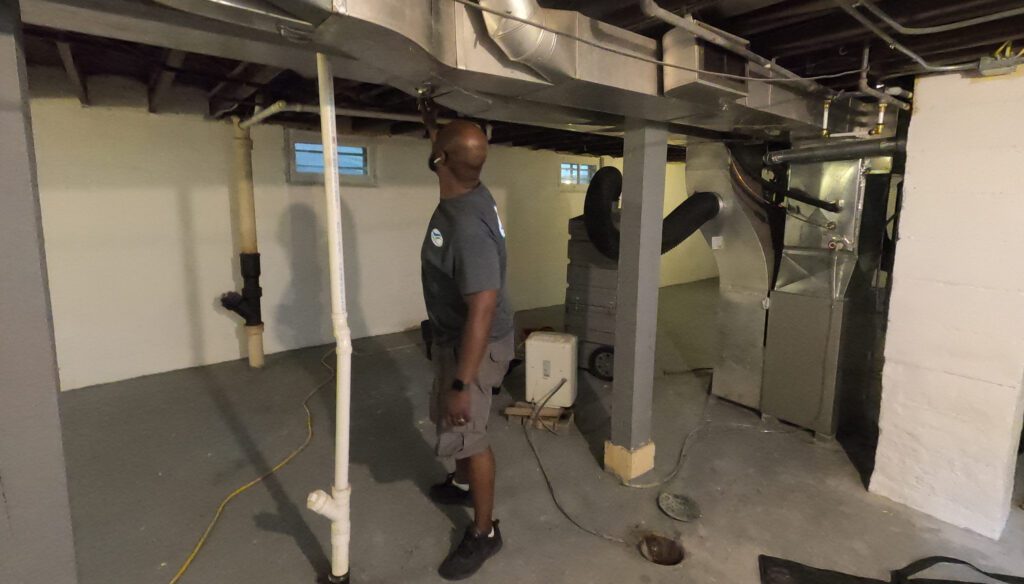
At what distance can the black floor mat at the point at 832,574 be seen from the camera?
180 centimetres

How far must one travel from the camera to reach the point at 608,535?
6.65ft

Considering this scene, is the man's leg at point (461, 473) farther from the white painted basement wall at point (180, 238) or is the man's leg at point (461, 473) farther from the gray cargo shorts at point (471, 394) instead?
the white painted basement wall at point (180, 238)

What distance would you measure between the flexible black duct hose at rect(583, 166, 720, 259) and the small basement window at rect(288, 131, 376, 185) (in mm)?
2009

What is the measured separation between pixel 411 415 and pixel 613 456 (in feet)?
4.24

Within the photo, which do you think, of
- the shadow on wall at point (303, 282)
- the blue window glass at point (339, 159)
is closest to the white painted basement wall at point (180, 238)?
the shadow on wall at point (303, 282)

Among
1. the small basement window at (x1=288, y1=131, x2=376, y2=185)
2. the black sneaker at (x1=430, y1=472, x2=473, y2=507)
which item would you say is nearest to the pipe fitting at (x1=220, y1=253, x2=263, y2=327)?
the small basement window at (x1=288, y1=131, x2=376, y2=185)

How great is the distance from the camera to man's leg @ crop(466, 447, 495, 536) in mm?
1828

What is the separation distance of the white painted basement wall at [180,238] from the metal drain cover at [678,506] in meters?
3.27

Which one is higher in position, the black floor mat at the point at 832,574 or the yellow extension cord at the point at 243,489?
the yellow extension cord at the point at 243,489

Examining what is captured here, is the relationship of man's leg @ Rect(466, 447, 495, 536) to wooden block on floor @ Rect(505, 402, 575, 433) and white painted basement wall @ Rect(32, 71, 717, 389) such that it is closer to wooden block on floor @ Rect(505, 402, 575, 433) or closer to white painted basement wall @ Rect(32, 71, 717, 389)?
wooden block on floor @ Rect(505, 402, 575, 433)

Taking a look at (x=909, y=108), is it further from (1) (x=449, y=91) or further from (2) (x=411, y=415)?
(2) (x=411, y=415)

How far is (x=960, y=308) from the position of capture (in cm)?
205

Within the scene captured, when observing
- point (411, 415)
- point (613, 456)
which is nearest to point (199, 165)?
point (411, 415)

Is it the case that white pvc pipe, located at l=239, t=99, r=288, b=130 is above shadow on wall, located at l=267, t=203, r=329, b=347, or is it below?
above
